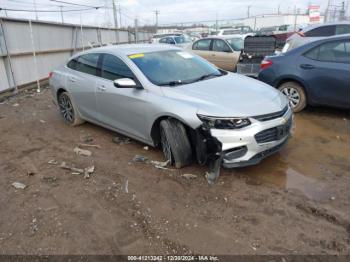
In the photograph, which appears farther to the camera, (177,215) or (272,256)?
(177,215)

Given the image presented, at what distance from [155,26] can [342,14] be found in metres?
38.3

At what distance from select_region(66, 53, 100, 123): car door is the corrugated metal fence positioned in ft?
14.7

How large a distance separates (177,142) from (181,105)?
47 centimetres

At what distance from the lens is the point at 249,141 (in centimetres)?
359

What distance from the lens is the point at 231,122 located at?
3.58 meters

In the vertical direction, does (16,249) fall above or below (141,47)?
below

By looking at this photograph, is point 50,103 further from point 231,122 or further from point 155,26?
point 155,26

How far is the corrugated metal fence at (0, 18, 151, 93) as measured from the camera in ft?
30.3

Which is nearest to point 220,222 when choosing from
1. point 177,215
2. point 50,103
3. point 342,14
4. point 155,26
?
point 177,215

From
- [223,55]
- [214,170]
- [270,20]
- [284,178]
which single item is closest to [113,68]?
[214,170]

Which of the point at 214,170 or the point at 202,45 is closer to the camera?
the point at 214,170

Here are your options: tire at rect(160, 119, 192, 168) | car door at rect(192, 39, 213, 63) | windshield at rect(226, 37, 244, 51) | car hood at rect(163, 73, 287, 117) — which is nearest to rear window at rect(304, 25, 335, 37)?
windshield at rect(226, 37, 244, 51)

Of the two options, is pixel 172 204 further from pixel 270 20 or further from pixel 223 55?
pixel 270 20

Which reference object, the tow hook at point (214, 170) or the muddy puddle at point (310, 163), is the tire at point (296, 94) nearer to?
the muddy puddle at point (310, 163)
